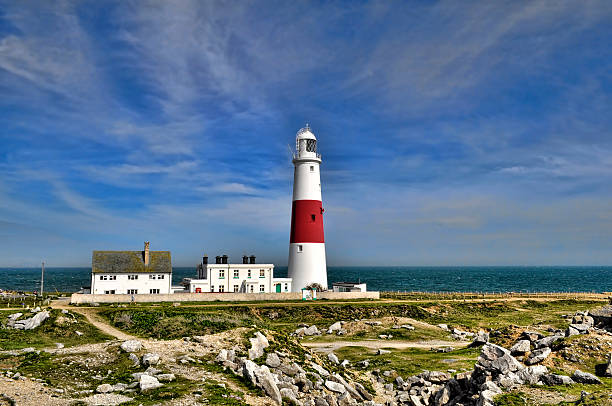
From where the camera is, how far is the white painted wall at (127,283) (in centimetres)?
5903

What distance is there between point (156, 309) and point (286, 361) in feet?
97.9

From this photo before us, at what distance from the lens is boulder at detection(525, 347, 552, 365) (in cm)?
2630

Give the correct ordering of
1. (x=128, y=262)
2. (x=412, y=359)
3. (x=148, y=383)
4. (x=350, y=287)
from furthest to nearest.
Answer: (x=350, y=287) → (x=128, y=262) → (x=412, y=359) → (x=148, y=383)

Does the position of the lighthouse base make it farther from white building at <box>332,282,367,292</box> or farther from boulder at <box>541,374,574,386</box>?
boulder at <box>541,374,574,386</box>

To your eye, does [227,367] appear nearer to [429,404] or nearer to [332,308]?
[429,404]

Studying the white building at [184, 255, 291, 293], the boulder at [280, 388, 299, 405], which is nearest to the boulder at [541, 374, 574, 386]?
the boulder at [280, 388, 299, 405]

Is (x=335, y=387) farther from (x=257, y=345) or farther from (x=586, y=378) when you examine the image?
(x=586, y=378)

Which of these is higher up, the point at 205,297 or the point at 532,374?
the point at 205,297

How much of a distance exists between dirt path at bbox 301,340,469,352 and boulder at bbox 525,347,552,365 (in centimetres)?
1399

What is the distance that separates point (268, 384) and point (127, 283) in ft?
144

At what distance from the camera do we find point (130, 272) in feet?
198

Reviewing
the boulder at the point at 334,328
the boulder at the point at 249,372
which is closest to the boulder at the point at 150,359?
the boulder at the point at 249,372

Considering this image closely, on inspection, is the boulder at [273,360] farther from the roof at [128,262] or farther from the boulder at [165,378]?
the roof at [128,262]

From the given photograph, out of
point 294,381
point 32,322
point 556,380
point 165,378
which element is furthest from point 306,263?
point 556,380
